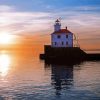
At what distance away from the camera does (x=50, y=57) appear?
95188mm

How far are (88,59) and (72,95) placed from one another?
2585 inches

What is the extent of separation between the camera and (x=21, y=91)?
36688 mm

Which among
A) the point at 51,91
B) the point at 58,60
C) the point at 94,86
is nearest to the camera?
the point at 51,91

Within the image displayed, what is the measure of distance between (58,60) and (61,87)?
5437cm

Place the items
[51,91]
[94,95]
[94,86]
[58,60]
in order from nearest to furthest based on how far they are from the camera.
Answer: [94,95] → [51,91] → [94,86] → [58,60]

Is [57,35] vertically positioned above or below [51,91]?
above

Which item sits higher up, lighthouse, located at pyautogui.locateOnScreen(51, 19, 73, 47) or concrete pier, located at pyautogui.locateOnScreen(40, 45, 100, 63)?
lighthouse, located at pyautogui.locateOnScreen(51, 19, 73, 47)

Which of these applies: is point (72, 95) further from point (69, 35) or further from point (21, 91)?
point (69, 35)

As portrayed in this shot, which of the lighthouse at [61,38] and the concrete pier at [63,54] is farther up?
the lighthouse at [61,38]

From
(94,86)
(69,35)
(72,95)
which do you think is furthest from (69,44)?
(72,95)

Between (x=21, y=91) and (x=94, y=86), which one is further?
(x=94, y=86)

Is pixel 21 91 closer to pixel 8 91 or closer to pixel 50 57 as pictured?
pixel 8 91

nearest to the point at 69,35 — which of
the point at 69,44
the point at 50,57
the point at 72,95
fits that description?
the point at 69,44

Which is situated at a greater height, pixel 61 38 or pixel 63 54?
pixel 61 38
